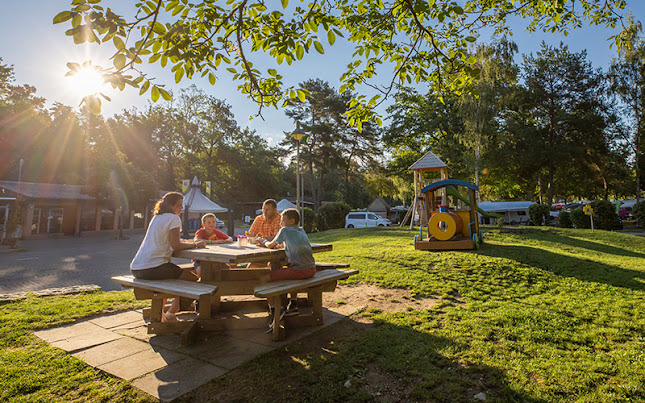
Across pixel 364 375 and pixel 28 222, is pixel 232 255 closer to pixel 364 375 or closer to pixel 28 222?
pixel 364 375

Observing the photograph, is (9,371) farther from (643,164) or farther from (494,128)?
(643,164)

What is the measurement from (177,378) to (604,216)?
75.5ft

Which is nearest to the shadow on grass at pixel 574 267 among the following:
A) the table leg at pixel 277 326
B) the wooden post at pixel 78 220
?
the table leg at pixel 277 326

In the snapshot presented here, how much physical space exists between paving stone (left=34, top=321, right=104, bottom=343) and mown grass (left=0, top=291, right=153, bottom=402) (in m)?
0.10

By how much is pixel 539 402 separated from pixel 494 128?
2487cm

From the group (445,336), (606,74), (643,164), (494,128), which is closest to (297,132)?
(445,336)

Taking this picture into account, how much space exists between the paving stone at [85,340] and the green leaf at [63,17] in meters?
3.04

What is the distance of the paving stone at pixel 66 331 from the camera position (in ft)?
12.9

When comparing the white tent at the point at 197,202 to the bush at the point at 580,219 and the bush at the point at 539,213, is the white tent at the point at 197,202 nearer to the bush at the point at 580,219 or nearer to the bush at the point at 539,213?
the bush at the point at 539,213

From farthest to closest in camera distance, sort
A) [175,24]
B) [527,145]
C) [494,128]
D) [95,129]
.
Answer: [95,129]
[527,145]
[494,128]
[175,24]

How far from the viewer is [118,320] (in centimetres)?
461

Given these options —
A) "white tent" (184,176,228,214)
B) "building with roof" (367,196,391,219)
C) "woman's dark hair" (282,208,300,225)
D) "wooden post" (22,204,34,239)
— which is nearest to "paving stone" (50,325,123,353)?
"woman's dark hair" (282,208,300,225)

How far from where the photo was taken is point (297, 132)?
13.8 metres

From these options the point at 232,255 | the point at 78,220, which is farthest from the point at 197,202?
the point at 78,220
